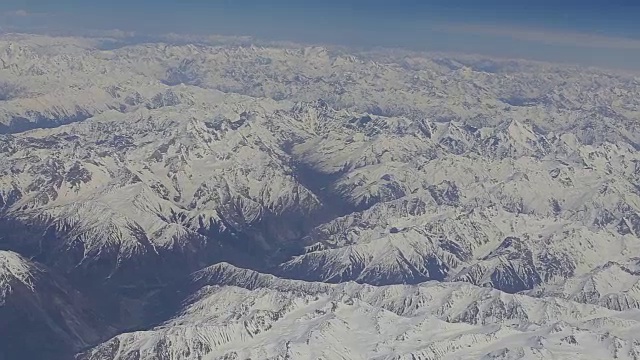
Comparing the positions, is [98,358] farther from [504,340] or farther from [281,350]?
[504,340]

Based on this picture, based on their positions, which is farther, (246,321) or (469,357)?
(246,321)

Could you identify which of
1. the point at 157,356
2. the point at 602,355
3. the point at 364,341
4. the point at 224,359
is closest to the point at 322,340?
the point at 364,341

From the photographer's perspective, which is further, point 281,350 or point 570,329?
point 570,329

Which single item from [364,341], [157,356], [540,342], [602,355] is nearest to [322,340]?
[364,341]

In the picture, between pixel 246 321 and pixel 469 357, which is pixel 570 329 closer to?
pixel 469 357

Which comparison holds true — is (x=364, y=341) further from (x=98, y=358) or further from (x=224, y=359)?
(x=98, y=358)

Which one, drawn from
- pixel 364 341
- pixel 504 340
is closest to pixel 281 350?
pixel 364 341

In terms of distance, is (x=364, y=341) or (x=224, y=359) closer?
(x=224, y=359)
